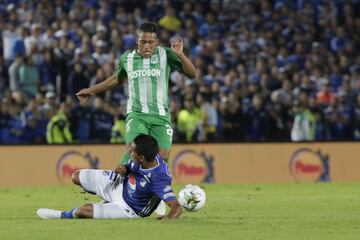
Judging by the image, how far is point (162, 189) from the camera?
37.3ft

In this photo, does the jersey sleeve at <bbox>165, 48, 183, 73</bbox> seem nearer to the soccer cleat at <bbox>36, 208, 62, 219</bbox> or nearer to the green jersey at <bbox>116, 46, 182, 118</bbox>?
the green jersey at <bbox>116, 46, 182, 118</bbox>

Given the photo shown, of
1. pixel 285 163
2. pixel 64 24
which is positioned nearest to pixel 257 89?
pixel 285 163

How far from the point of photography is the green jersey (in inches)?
499

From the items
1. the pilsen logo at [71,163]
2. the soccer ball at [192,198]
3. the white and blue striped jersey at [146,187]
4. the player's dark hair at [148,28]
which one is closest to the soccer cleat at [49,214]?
the white and blue striped jersey at [146,187]

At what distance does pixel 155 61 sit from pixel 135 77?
31cm

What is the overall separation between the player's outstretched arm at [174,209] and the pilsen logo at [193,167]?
8940 mm

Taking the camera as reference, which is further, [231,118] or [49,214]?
[231,118]

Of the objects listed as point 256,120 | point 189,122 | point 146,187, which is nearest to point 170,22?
point 256,120

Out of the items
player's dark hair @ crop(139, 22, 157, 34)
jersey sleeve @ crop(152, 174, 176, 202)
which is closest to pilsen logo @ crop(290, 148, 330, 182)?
player's dark hair @ crop(139, 22, 157, 34)

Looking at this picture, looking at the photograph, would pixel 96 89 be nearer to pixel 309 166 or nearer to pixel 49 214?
pixel 49 214

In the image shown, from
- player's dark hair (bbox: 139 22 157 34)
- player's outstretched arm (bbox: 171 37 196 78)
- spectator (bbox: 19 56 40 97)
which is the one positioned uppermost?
spectator (bbox: 19 56 40 97)

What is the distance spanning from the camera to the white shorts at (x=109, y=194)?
1180 cm

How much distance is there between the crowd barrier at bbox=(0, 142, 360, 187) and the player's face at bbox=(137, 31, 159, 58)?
26.6 ft

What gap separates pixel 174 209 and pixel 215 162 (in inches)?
373
